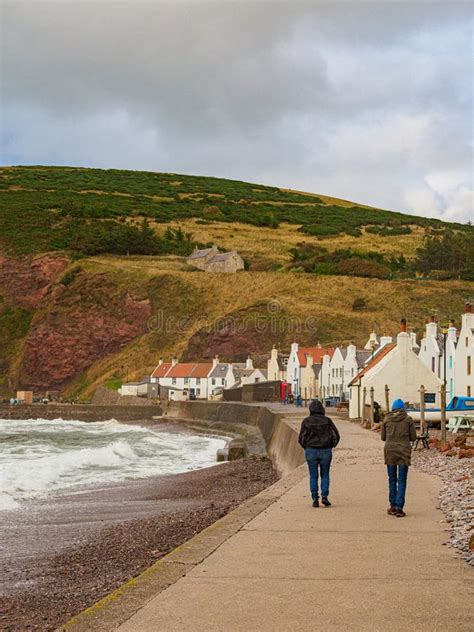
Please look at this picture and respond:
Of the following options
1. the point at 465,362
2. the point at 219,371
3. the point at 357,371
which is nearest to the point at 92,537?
the point at 465,362

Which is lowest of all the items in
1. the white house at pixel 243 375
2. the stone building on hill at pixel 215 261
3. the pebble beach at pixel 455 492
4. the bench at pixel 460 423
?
the pebble beach at pixel 455 492

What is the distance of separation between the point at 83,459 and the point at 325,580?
987 inches

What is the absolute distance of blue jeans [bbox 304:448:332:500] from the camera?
12.7 m

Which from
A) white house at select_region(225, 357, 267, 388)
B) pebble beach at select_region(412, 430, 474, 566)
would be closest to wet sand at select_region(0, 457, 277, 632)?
pebble beach at select_region(412, 430, 474, 566)

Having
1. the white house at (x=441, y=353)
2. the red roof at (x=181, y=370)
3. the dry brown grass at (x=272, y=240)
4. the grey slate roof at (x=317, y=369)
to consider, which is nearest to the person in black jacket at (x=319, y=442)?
the white house at (x=441, y=353)

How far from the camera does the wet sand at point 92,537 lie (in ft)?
32.0

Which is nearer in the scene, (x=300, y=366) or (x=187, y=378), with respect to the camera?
(x=300, y=366)

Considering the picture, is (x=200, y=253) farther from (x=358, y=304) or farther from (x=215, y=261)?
(x=358, y=304)

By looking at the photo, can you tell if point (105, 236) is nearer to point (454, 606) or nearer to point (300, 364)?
point (300, 364)

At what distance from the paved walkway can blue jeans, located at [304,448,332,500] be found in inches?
15.1

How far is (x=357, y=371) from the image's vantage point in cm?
5766

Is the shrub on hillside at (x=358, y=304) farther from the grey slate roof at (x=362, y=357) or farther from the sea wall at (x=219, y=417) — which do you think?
the grey slate roof at (x=362, y=357)

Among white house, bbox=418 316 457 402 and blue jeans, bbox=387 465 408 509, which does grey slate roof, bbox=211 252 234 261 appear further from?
blue jeans, bbox=387 465 408 509

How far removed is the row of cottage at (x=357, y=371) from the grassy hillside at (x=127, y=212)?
1634 inches
